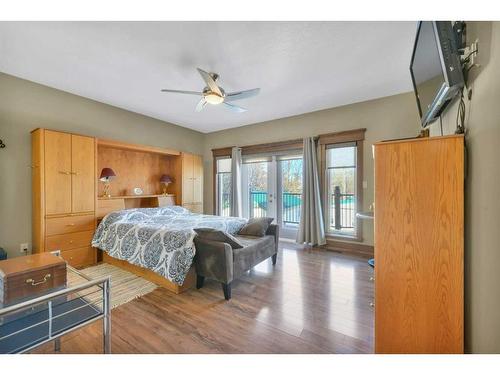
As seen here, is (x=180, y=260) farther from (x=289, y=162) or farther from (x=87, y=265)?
(x=289, y=162)

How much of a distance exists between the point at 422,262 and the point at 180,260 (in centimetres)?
203

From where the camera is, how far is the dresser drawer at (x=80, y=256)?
2.97 meters

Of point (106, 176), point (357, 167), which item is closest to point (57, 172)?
point (106, 176)

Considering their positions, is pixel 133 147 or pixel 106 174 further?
pixel 133 147

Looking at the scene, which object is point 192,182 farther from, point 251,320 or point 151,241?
point 251,320

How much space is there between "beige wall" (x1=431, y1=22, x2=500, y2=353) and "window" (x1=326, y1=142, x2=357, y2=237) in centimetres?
278

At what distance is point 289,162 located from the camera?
461 cm

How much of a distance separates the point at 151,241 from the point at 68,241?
4.77ft

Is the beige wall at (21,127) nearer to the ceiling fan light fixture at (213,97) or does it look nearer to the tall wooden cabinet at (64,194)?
the tall wooden cabinet at (64,194)

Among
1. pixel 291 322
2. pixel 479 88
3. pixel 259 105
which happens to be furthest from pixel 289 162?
pixel 479 88

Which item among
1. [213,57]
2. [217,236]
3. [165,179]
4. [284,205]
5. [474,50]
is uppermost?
[213,57]

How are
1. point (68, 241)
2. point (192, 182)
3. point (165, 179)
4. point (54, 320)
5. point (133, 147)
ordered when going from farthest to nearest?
point (192, 182)
point (165, 179)
point (133, 147)
point (68, 241)
point (54, 320)

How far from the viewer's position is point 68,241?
9.77 ft
